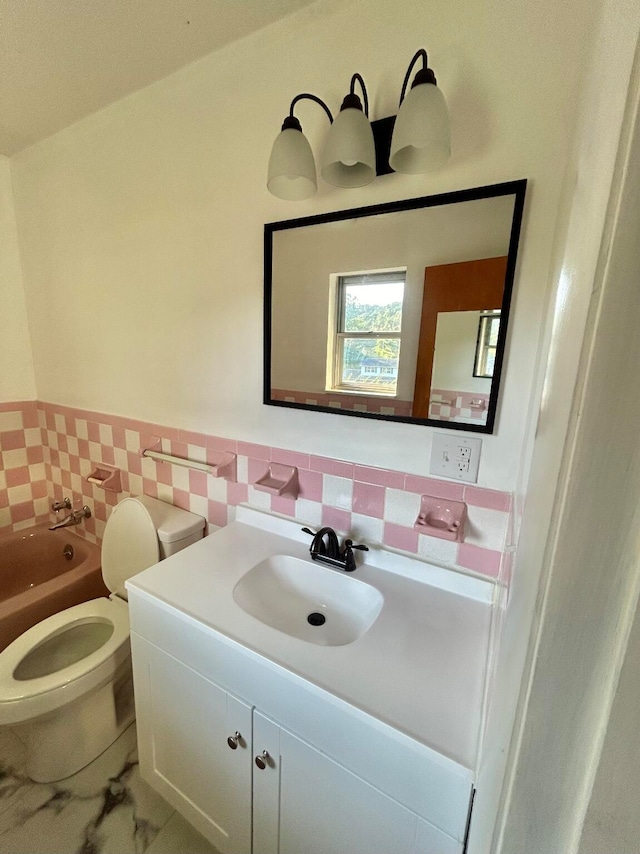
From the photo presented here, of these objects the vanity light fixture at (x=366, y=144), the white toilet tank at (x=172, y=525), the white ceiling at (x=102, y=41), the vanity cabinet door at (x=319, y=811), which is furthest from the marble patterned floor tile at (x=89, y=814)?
the white ceiling at (x=102, y=41)

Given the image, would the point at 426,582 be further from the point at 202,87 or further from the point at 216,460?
the point at 202,87

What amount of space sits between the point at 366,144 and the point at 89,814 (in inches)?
84.6

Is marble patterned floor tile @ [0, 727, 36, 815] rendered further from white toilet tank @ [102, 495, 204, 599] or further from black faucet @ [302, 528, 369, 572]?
black faucet @ [302, 528, 369, 572]

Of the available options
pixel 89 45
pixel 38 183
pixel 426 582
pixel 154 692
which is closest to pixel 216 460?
pixel 154 692

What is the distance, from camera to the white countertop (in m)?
0.67

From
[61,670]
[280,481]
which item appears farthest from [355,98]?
[61,670]

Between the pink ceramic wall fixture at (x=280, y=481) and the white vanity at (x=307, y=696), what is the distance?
5.7 inches

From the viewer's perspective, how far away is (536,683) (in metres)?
0.26

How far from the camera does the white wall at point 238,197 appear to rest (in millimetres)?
803

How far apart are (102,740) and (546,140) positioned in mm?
2303

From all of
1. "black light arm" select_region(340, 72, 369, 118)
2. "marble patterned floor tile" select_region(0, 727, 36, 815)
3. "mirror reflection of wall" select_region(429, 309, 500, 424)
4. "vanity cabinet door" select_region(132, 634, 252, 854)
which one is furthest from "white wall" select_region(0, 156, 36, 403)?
"mirror reflection of wall" select_region(429, 309, 500, 424)

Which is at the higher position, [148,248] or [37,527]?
[148,248]

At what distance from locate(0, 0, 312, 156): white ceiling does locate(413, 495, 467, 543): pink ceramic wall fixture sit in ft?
4.59

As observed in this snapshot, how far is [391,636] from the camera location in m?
0.85
